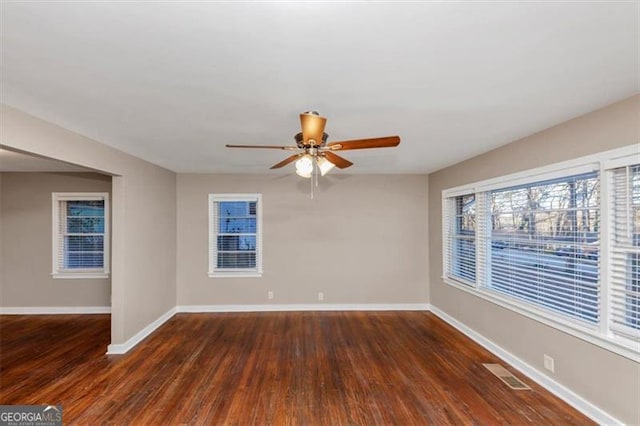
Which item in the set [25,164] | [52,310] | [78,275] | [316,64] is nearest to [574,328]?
[316,64]

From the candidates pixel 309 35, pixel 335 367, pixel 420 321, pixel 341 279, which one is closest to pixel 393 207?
pixel 341 279

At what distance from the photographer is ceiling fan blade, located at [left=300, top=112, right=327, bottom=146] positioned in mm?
1893

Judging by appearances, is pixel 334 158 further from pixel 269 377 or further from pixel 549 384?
pixel 549 384

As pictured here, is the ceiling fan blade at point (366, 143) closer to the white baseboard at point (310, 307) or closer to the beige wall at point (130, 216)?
the beige wall at point (130, 216)

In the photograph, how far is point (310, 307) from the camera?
531 centimetres

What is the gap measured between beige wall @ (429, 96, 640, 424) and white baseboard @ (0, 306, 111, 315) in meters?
6.30

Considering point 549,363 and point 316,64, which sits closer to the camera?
point 316,64

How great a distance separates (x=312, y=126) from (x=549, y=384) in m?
3.36

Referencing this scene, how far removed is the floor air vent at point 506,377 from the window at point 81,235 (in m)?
6.18

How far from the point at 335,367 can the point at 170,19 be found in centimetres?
340

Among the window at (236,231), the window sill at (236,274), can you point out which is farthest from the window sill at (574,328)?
the window at (236,231)

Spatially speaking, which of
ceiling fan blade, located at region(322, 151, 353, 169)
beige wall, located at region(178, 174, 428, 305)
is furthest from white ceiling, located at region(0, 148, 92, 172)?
ceiling fan blade, located at region(322, 151, 353, 169)

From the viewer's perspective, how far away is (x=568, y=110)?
237 centimetres

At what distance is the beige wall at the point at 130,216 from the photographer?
99.3 inches
